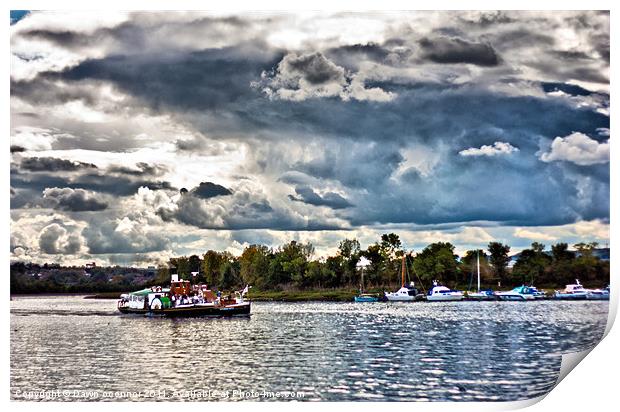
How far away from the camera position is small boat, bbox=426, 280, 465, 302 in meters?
21.6

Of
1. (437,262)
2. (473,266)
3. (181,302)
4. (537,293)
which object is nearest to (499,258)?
(473,266)

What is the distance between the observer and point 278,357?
9859mm

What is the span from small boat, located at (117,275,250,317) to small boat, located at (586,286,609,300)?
219 inches

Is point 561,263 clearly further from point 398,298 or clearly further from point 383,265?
point 398,298

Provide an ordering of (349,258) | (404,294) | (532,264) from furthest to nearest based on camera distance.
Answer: (404,294) → (349,258) → (532,264)

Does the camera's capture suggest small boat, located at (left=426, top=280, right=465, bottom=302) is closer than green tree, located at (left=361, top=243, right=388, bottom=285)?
A: No

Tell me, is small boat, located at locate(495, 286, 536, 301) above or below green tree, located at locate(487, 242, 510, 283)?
below

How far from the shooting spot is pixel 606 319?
319 inches

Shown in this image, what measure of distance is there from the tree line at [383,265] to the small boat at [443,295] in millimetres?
3480

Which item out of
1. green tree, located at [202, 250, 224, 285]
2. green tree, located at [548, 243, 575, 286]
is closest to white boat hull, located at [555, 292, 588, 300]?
green tree, located at [548, 243, 575, 286]

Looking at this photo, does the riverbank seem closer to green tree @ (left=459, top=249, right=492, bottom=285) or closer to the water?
the water

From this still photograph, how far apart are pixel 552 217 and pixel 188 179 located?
4504 mm

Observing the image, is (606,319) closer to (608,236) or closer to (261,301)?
(608,236)

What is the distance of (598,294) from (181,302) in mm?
7866
